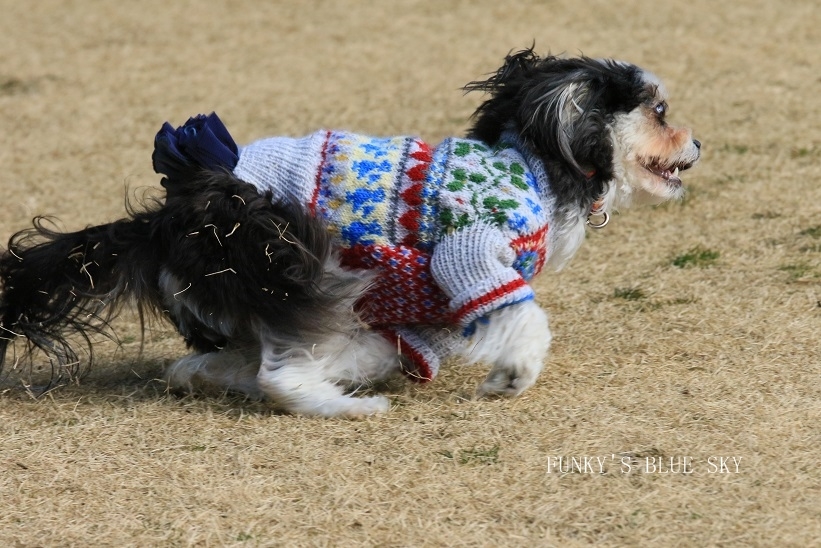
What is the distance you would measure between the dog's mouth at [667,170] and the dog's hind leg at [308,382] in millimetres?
1148

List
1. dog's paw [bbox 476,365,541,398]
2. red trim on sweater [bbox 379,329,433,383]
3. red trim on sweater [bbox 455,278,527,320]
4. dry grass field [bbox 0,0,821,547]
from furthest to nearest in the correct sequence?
red trim on sweater [bbox 379,329,433,383], dog's paw [bbox 476,365,541,398], red trim on sweater [bbox 455,278,527,320], dry grass field [bbox 0,0,821,547]

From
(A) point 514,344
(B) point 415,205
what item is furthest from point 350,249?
(A) point 514,344

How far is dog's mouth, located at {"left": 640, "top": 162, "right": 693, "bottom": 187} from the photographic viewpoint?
12.0 feet

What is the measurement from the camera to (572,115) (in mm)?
3408

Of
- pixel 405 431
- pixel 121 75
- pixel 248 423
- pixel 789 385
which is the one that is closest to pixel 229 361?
pixel 248 423

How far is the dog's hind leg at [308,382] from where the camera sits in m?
3.34

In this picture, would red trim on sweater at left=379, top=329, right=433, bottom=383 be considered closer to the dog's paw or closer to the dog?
the dog

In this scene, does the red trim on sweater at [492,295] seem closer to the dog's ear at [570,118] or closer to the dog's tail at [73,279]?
the dog's ear at [570,118]

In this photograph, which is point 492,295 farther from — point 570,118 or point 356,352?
point 570,118

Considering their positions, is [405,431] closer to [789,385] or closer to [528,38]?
[789,385]

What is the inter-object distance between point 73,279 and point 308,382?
2.57 ft

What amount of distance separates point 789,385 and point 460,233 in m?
1.11

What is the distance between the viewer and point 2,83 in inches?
311

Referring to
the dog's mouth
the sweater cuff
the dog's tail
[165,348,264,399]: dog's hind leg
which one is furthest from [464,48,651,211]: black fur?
the dog's tail
